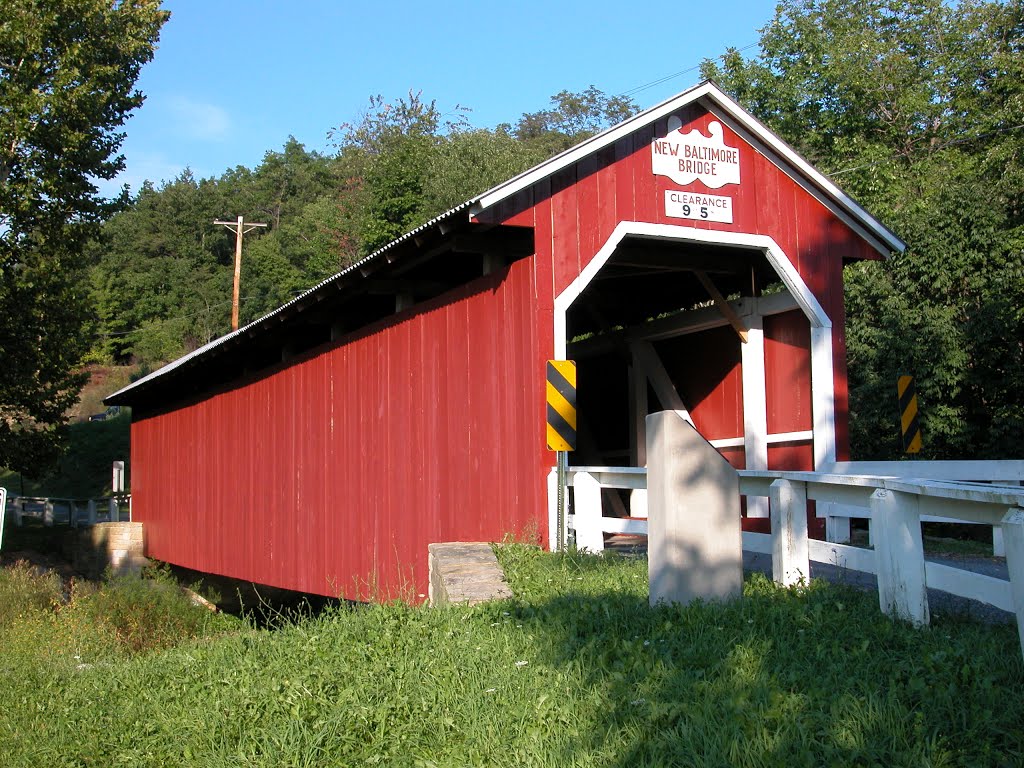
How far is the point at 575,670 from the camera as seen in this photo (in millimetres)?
4184

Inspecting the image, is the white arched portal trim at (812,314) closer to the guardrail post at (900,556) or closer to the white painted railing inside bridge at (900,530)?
the white painted railing inside bridge at (900,530)

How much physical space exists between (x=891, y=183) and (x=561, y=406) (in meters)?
18.3

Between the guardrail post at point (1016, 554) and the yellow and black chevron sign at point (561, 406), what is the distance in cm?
447

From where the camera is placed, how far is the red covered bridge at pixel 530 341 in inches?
354

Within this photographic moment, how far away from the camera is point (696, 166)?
9.66m

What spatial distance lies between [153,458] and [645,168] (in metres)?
13.5

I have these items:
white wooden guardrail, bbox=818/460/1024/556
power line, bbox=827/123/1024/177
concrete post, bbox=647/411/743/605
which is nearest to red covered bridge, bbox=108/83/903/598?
white wooden guardrail, bbox=818/460/1024/556

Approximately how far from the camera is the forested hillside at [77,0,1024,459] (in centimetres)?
1734

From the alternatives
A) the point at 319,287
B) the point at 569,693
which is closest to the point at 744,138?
the point at 319,287

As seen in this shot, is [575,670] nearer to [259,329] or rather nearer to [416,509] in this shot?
[416,509]

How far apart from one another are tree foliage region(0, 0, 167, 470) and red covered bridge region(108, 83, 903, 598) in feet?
22.6

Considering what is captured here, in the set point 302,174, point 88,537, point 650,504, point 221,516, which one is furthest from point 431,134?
point 650,504

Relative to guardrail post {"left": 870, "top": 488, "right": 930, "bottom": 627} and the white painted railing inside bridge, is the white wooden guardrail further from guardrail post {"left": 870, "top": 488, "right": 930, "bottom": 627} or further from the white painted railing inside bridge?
guardrail post {"left": 870, "top": 488, "right": 930, "bottom": 627}

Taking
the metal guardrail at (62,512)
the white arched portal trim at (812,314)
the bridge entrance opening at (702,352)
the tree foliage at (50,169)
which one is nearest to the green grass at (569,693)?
the bridge entrance opening at (702,352)
